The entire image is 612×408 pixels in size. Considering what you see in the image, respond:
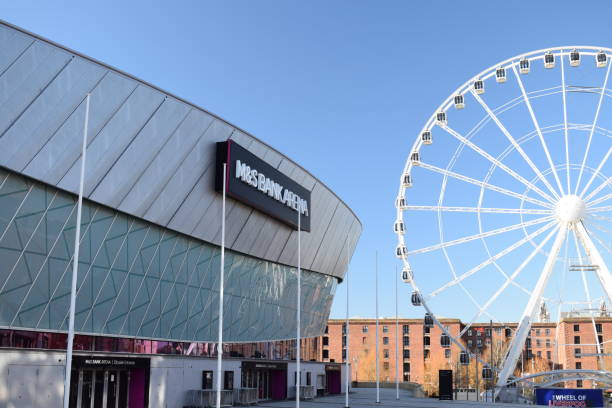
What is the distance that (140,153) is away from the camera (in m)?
30.8

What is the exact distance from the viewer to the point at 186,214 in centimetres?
3409

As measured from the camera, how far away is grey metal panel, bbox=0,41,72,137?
24141mm

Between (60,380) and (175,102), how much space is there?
1327cm

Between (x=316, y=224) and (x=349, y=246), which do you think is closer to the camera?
(x=316, y=224)

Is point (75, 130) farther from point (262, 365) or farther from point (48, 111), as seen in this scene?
point (262, 365)

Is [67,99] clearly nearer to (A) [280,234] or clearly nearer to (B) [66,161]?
(B) [66,161]

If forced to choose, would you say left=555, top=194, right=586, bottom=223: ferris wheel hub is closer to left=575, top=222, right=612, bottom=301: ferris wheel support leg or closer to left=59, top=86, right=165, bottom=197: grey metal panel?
left=575, top=222, right=612, bottom=301: ferris wheel support leg

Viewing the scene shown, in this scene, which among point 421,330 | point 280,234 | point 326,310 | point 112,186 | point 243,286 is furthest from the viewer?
point 421,330

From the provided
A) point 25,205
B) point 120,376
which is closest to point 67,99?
point 25,205

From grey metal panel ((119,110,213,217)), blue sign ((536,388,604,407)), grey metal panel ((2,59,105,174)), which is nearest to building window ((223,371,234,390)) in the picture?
grey metal panel ((119,110,213,217))

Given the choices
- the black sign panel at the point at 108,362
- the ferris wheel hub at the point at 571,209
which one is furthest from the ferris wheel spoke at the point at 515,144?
the black sign panel at the point at 108,362

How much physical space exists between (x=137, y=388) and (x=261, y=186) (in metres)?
13.2

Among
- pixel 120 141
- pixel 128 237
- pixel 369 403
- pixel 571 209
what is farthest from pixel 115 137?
pixel 571 209

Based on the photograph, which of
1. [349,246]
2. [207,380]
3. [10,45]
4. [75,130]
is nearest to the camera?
[10,45]
